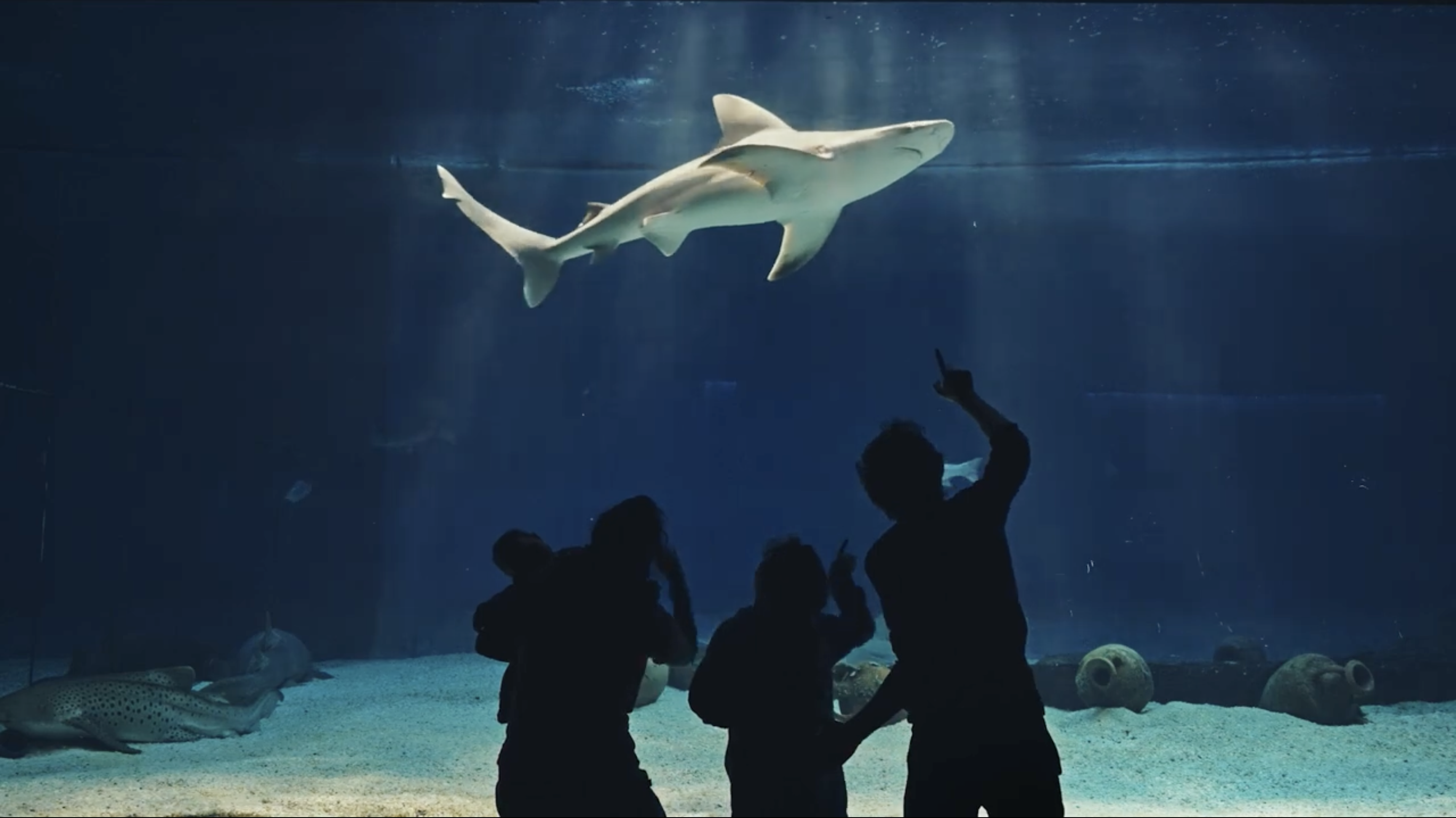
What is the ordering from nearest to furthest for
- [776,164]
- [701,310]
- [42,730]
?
[776,164], [42,730], [701,310]

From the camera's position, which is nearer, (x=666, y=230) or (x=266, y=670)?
(x=666, y=230)

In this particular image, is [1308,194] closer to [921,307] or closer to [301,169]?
[921,307]

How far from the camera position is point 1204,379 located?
25.3 meters

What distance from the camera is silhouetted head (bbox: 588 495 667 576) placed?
2863 millimetres

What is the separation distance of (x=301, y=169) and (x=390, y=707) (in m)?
10.9

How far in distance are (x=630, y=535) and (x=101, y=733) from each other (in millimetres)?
6043

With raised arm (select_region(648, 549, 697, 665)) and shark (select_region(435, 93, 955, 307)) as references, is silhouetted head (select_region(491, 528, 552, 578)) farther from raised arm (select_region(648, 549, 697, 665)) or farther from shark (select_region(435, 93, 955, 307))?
shark (select_region(435, 93, 955, 307))

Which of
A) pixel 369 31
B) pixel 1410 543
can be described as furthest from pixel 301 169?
pixel 1410 543

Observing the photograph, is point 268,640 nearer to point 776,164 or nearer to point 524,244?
point 524,244

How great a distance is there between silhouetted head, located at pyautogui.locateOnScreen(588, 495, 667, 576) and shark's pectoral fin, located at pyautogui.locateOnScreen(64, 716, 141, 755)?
568 cm

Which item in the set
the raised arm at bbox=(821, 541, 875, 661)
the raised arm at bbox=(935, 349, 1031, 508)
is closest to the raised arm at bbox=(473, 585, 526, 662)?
the raised arm at bbox=(821, 541, 875, 661)

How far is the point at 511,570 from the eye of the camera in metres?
3.13

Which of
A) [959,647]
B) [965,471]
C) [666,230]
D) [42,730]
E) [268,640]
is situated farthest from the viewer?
[965,471]

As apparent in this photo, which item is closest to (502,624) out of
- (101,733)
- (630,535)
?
(630,535)
